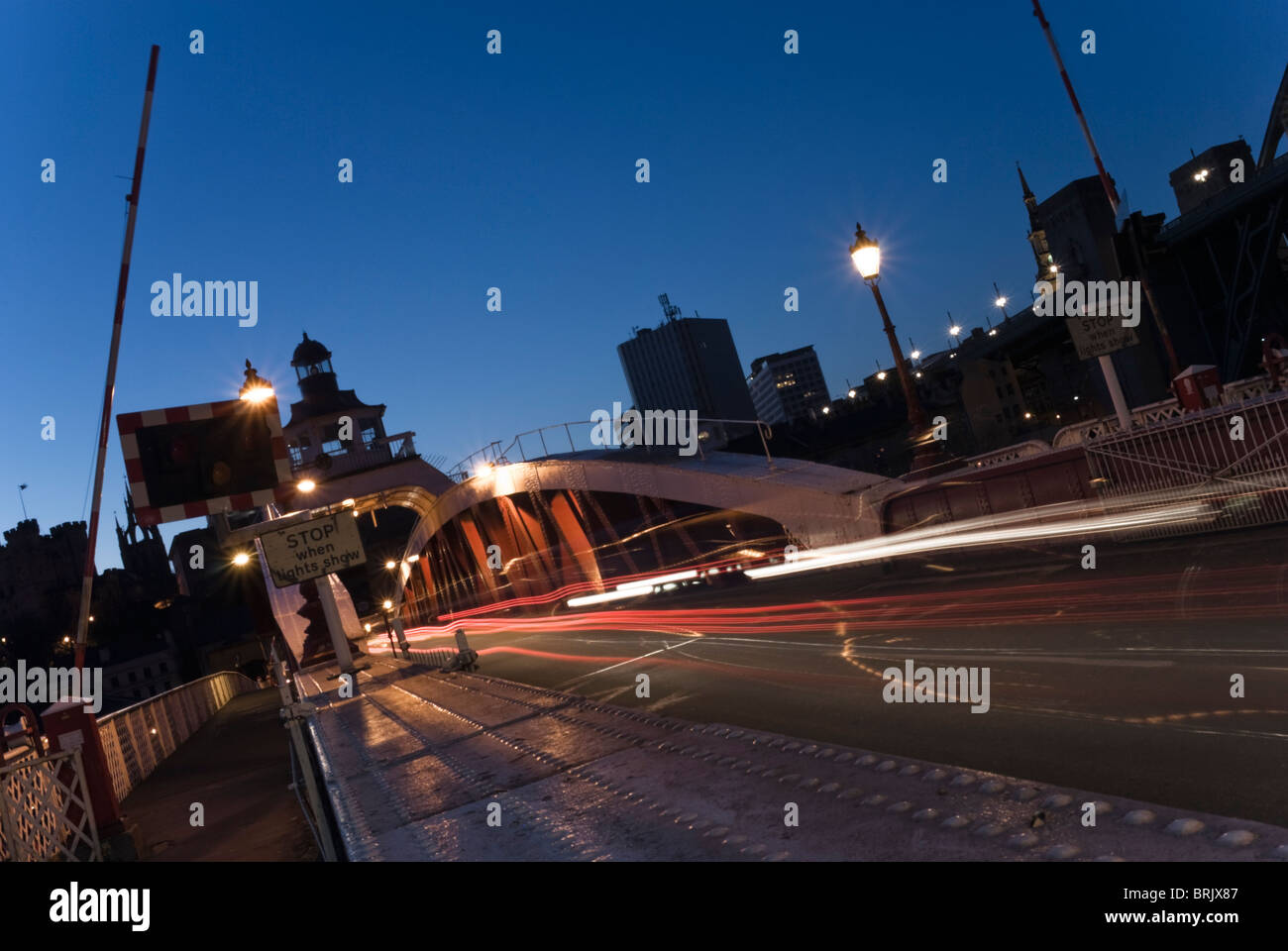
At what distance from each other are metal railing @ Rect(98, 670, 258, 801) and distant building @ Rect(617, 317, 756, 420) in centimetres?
16378

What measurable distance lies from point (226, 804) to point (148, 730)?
858 cm

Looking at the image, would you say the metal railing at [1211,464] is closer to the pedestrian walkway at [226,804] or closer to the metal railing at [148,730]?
the pedestrian walkway at [226,804]

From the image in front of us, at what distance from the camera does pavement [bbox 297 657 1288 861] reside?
3326mm

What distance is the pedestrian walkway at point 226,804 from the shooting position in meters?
9.62

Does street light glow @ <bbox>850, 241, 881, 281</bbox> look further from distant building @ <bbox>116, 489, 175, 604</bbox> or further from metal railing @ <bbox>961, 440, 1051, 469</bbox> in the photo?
distant building @ <bbox>116, 489, 175, 604</bbox>

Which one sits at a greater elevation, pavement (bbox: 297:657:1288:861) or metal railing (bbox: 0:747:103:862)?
pavement (bbox: 297:657:1288:861)

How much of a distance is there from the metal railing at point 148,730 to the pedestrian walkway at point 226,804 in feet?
0.97

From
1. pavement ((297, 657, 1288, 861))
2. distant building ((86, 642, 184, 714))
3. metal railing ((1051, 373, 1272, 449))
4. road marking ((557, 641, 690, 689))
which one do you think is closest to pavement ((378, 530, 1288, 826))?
road marking ((557, 641, 690, 689))

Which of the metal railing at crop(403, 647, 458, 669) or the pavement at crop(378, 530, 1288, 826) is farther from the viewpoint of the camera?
the metal railing at crop(403, 647, 458, 669)

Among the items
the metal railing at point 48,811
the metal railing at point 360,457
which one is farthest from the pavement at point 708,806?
the metal railing at point 360,457
